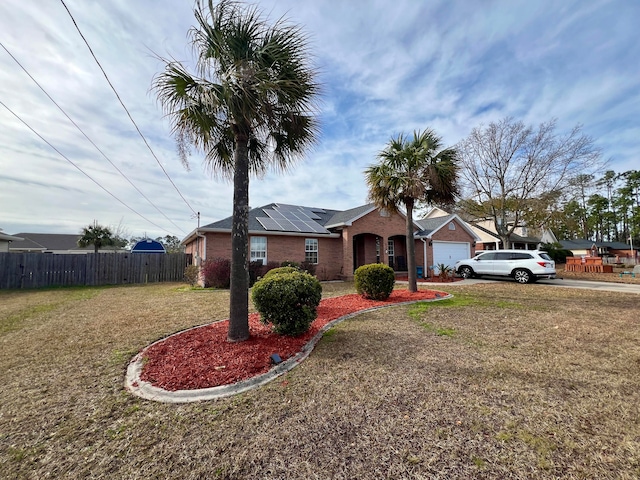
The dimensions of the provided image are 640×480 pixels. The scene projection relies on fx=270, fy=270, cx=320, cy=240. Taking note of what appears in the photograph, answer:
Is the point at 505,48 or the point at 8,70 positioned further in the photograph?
the point at 505,48

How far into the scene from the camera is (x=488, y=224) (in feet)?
115

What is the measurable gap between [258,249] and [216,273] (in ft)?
9.16

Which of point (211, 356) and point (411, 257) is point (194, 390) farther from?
point (411, 257)

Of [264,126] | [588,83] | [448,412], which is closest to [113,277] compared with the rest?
[264,126]

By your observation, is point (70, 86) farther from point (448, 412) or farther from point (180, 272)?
point (180, 272)

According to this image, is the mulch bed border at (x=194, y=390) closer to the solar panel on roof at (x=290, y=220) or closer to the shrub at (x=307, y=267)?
the shrub at (x=307, y=267)

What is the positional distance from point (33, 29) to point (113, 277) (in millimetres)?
14336

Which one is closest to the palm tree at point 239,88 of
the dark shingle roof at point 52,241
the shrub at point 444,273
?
the shrub at point 444,273

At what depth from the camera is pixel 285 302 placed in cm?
484

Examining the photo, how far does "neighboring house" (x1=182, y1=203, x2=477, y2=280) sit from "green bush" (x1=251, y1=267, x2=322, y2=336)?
29.3 feet

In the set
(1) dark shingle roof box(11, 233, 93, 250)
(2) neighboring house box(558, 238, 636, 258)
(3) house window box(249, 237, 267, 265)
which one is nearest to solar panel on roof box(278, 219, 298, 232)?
(3) house window box(249, 237, 267, 265)

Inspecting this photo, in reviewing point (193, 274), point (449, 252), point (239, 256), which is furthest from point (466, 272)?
point (239, 256)

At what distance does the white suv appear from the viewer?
1414cm

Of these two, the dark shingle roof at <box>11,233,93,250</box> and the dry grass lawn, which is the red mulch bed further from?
the dark shingle roof at <box>11,233,93,250</box>
